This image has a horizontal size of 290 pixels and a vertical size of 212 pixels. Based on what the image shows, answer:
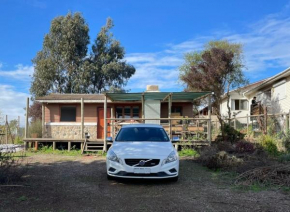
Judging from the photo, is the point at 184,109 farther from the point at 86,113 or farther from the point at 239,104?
the point at 239,104

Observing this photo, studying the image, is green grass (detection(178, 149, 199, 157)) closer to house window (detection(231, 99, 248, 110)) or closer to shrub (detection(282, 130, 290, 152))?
shrub (detection(282, 130, 290, 152))

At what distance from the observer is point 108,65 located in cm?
2902

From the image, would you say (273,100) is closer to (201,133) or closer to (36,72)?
(201,133)

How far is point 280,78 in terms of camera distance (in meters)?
16.6

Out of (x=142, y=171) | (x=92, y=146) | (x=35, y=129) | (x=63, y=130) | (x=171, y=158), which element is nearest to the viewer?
(x=142, y=171)

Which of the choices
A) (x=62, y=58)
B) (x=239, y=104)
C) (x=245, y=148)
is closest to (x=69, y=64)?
(x=62, y=58)

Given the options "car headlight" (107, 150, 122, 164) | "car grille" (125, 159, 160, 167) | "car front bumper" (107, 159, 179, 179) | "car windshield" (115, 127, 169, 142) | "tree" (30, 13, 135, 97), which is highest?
"tree" (30, 13, 135, 97)

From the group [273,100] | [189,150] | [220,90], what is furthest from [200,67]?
[189,150]

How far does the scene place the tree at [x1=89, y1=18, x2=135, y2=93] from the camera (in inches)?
1147

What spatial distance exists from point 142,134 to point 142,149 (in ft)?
4.23

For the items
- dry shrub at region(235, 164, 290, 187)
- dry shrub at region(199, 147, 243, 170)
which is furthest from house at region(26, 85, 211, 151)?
dry shrub at region(235, 164, 290, 187)

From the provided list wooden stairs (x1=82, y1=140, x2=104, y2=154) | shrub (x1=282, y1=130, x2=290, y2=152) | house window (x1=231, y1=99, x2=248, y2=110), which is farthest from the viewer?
house window (x1=231, y1=99, x2=248, y2=110)

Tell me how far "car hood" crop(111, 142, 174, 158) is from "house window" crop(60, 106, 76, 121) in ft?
38.1

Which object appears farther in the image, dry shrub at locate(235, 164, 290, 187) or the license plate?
dry shrub at locate(235, 164, 290, 187)
